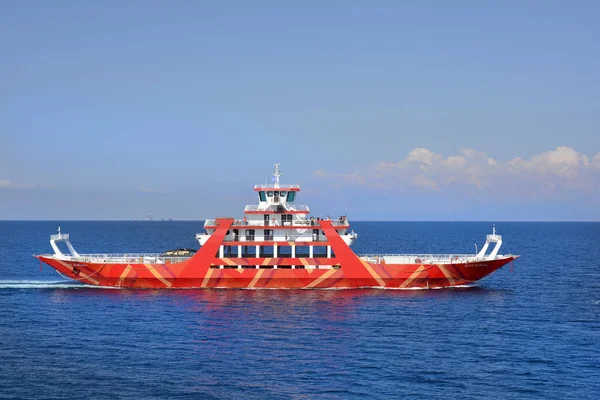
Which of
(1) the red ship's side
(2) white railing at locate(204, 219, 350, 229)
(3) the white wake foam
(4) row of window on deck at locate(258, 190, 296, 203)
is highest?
(4) row of window on deck at locate(258, 190, 296, 203)

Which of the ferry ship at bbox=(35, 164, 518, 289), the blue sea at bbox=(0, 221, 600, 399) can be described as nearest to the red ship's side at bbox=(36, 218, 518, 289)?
the ferry ship at bbox=(35, 164, 518, 289)

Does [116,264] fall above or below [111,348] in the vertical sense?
above

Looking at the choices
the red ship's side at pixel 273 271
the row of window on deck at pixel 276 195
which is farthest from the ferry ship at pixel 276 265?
the row of window on deck at pixel 276 195

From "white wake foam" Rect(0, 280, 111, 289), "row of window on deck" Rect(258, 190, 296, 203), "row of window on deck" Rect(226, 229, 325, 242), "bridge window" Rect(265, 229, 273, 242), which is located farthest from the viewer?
"row of window on deck" Rect(258, 190, 296, 203)

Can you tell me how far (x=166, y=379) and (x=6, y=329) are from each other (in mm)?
16593

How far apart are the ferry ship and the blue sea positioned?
4.90 feet

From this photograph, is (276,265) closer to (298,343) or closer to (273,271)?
(273,271)

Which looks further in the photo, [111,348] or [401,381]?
[111,348]

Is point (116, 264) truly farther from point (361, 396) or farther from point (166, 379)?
point (361, 396)

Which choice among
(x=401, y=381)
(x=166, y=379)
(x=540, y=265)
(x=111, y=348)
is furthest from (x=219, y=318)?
(x=540, y=265)

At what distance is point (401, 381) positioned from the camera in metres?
31.0

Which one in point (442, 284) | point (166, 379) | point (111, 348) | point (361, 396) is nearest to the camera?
point (361, 396)

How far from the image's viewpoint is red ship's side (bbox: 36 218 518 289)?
56.5 m

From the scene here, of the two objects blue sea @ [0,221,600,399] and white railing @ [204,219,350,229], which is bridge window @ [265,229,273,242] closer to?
white railing @ [204,219,350,229]
